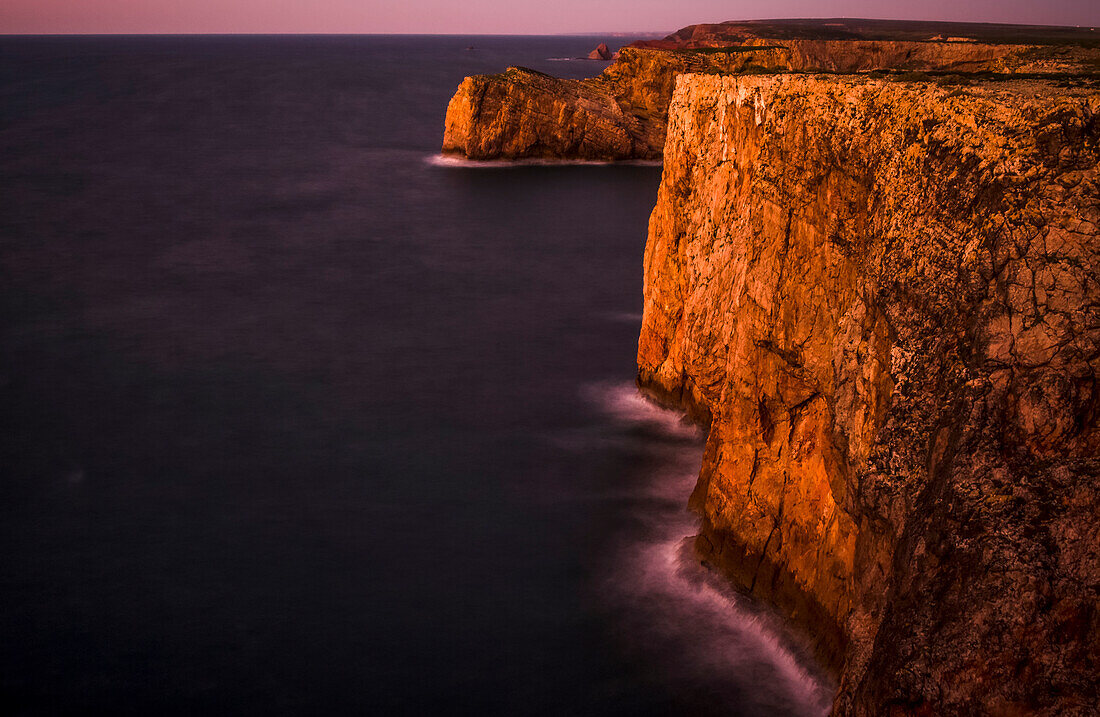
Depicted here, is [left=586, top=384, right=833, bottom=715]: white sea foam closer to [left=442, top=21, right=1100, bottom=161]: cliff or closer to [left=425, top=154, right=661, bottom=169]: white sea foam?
[left=442, top=21, right=1100, bottom=161]: cliff

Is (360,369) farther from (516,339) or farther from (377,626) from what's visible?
(377,626)

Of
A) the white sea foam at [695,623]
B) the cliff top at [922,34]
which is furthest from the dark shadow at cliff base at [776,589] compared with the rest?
the cliff top at [922,34]

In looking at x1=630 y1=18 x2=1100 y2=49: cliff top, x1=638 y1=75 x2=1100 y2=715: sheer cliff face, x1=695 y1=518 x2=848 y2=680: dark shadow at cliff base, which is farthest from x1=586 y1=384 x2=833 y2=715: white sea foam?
x1=630 y1=18 x2=1100 y2=49: cliff top

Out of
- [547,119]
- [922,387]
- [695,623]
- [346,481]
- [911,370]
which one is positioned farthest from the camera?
[547,119]

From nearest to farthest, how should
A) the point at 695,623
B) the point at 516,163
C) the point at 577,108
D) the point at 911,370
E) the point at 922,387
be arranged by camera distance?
the point at 922,387, the point at 911,370, the point at 695,623, the point at 516,163, the point at 577,108

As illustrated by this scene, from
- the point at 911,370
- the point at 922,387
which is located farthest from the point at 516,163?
the point at 922,387

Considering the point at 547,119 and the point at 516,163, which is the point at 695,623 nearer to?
the point at 516,163

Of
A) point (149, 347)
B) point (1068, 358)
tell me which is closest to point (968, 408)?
point (1068, 358)
